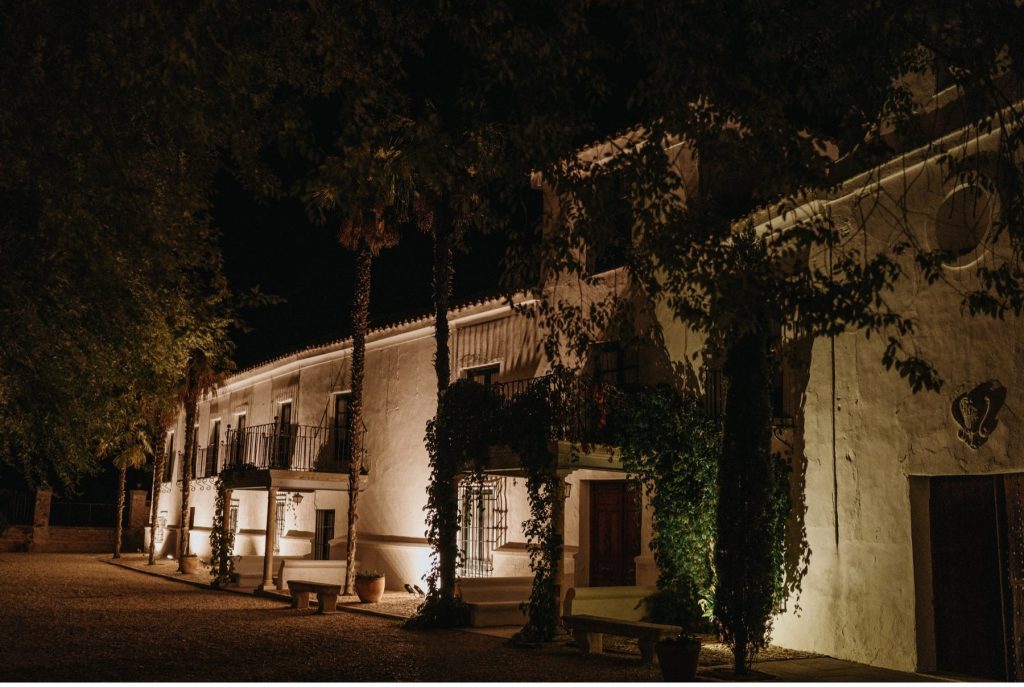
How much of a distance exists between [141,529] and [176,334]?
31207 millimetres

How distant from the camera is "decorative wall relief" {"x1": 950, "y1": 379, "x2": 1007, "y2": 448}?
393 inches

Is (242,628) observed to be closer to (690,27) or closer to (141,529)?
(690,27)

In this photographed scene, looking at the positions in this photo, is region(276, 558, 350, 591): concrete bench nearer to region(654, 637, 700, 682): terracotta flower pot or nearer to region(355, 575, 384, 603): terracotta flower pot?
region(355, 575, 384, 603): terracotta flower pot

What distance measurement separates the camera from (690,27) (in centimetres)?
827

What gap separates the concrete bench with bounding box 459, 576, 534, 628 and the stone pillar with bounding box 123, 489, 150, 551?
2903cm

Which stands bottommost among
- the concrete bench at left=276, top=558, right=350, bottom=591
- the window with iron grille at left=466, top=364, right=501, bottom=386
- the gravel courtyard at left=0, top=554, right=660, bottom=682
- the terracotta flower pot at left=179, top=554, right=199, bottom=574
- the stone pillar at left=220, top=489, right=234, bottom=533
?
the terracotta flower pot at left=179, top=554, right=199, bottom=574

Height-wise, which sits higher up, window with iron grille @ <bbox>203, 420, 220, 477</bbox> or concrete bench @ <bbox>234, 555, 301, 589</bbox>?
window with iron grille @ <bbox>203, 420, 220, 477</bbox>

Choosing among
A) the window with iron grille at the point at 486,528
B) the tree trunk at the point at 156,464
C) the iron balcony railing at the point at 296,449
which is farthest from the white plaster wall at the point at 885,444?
the tree trunk at the point at 156,464

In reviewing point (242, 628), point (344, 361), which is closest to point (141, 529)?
point (344, 361)

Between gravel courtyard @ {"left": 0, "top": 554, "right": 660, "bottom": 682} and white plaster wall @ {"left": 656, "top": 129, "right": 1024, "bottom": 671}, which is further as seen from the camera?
white plaster wall @ {"left": 656, "top": 129, "right": 1024, "bottom": 671}

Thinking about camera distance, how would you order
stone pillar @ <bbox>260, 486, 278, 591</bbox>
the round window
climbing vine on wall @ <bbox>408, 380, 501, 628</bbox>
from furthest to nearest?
stone pillar @ <bbox>260, 486, 278, 591</bbox> < climbing vine on wall @ <bbox>408, 380, 501, 628</bbox> < the round window

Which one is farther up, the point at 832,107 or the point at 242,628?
the point at 832,107

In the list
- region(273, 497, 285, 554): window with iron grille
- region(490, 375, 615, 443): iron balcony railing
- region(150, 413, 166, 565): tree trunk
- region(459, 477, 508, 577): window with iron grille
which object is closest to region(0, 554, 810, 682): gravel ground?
region(459, 477, 508, 577): window with iron grille

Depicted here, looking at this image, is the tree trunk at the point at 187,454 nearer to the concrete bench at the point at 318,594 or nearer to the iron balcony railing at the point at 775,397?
the concrete bench at the point at 318,594
